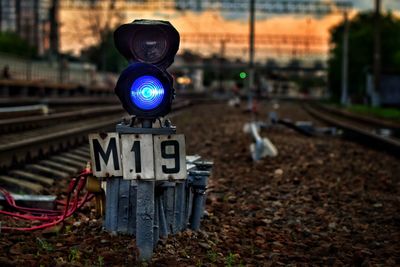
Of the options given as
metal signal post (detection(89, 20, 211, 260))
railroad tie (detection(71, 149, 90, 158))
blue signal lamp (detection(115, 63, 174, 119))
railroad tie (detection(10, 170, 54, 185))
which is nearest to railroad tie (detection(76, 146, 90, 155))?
railroad tie (detection(71, 149, 90, 158))

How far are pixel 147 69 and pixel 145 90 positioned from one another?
14 centimetres

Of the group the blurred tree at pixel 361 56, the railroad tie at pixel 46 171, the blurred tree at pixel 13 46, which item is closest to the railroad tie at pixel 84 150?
the railroad tie at pixel 46 171

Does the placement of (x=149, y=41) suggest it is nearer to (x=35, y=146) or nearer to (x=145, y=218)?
(x=145, y=218)

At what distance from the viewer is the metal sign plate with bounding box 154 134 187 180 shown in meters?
4.24

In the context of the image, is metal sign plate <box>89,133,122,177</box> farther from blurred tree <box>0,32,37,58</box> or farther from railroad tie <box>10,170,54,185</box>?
blurred tree <box>0,32,37,58</box>

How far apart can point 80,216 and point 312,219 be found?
2240 millimetres

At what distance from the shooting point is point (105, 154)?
434 centimetres

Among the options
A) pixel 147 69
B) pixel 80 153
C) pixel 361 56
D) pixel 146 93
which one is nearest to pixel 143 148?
pixel 146 93

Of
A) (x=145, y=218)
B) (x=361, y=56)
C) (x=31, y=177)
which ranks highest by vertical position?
(x=361, y=56)

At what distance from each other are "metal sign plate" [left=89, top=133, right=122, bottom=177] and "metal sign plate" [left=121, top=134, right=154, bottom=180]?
→ 0.35 ft

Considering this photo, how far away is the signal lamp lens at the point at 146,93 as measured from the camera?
14.4 feet

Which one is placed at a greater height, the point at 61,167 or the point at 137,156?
the point at 137,156

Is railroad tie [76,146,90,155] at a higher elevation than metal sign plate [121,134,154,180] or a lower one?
lower

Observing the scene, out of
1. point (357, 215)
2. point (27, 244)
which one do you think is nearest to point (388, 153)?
point (357, 215)
